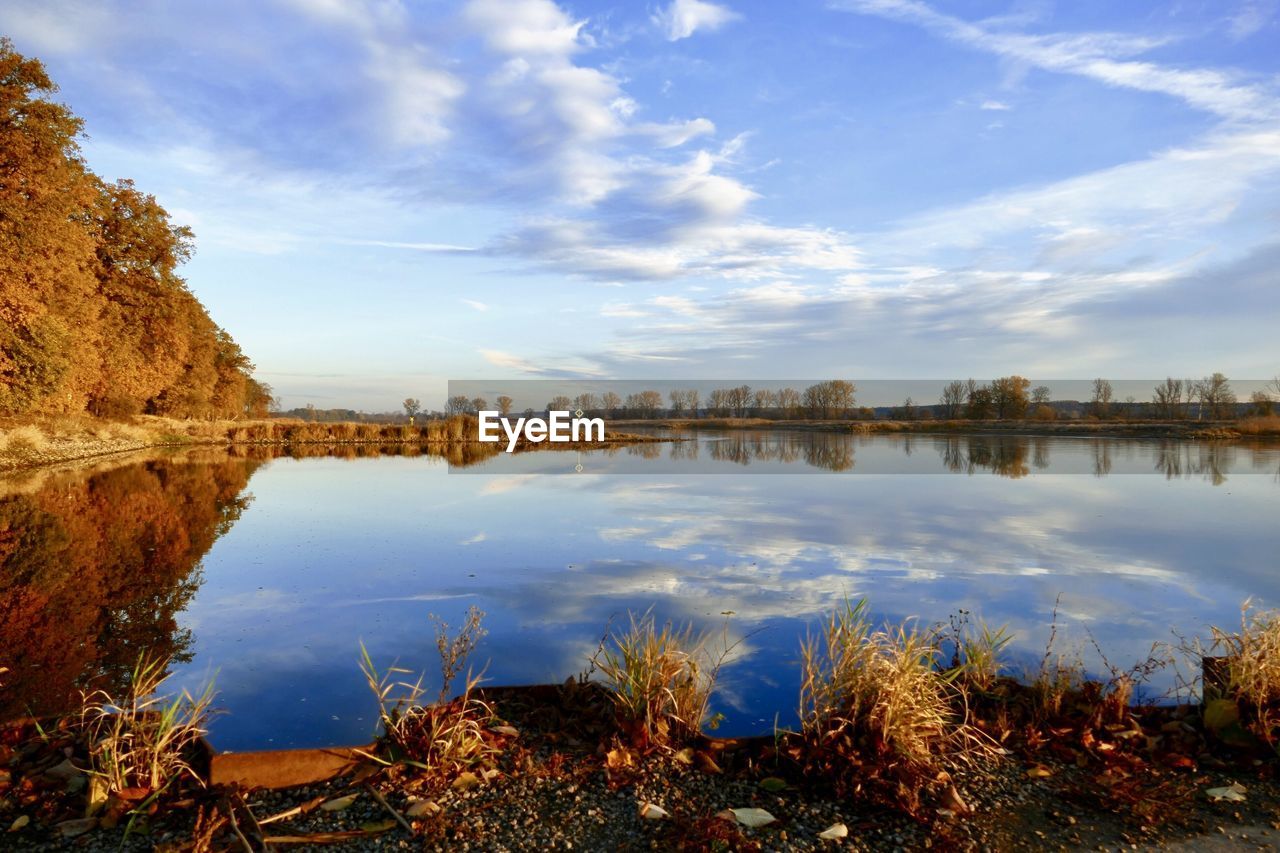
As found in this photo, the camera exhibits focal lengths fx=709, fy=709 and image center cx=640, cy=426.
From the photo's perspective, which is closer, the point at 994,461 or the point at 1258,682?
the point at 1258,682

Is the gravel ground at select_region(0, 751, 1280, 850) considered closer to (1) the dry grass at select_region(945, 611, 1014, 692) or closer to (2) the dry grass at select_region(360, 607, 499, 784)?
(2) the dry grass at select_region(360, 607, 499, 784)

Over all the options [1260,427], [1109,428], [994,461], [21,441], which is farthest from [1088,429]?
[21,441]

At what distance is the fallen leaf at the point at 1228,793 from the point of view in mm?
3875

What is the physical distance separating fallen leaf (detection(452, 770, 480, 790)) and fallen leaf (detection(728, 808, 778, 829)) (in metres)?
1.41

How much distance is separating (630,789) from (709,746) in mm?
590

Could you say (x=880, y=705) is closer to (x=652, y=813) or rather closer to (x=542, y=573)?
(x=652, y=813)

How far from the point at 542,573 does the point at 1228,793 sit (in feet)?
22.2

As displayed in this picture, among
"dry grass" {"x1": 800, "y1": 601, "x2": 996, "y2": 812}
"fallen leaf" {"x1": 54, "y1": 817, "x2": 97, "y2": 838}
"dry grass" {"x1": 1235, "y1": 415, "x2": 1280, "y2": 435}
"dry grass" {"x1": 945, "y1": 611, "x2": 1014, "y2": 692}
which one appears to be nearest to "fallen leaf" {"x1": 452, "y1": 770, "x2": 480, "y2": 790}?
"fallen leaf" {"x1": 54, "y1": 817, "x2": 97, "y2": 838}

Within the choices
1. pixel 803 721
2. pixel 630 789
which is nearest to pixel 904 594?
pixel 803 721

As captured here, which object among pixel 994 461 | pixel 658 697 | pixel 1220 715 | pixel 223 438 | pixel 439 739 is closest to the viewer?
pixel 439 739

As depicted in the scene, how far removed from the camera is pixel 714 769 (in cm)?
407

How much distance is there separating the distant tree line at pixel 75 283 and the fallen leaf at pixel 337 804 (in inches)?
1055

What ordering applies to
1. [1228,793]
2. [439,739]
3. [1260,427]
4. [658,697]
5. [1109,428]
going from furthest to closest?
[1109,428]
[1260,427]
[658,697]
[439,739]
[1228,793]

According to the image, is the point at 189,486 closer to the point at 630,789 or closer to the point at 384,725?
the point at 384,725
